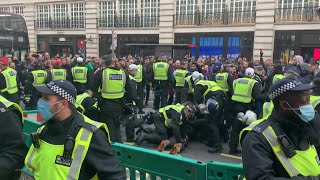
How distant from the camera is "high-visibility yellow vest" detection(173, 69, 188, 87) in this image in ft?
35.6

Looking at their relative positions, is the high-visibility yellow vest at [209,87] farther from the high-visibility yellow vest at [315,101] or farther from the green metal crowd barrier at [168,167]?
the green metal crowd barrier at [168,167]

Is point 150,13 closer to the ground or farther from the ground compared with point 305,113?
farther from the ground

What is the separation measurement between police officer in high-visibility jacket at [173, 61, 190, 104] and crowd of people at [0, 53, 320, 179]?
0.10 ft

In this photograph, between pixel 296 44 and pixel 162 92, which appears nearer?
pixel 162 92

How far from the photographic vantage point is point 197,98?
7770mm

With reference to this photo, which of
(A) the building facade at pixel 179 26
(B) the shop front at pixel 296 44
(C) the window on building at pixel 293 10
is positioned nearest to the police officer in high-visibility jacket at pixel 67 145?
(A) the building facade at pixel 179 26

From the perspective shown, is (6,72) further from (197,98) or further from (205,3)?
(205,3)

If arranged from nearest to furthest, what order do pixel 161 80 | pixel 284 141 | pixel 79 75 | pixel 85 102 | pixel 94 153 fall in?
pixel 284 141, pixel 94 153, pixel 85 102, pixel 79 75, pixel 161 80

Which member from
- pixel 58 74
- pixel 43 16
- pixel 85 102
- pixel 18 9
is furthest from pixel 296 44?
pixel 18 9

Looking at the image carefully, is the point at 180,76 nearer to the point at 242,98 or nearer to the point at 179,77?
the point at 179,77

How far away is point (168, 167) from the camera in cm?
321

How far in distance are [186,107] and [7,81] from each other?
4.45 metres

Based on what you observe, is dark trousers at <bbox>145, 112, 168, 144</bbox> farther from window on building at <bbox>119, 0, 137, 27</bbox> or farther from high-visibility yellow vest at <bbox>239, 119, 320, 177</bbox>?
window on building at <bbox>119, 0, 137, 27</bbox>

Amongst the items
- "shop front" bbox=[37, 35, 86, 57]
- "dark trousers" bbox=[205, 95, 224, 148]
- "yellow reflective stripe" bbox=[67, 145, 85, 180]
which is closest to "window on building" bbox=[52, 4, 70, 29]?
"shop front" bbox=[37, 35, 86, 57]
